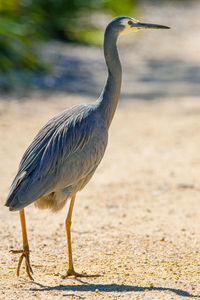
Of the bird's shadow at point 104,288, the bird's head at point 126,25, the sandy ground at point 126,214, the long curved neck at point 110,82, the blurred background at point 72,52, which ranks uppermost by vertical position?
the blurred background at point 72,52

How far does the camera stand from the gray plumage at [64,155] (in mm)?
4207

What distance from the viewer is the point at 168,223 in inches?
226

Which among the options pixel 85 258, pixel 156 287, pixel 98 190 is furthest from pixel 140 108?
pixel 156 287

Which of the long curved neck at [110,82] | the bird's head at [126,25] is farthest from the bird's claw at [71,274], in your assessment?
the bird's head at [126,25]

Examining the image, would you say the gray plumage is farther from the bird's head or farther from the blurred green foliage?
the blurred green foliage

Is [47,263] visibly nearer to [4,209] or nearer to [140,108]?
[4,209]

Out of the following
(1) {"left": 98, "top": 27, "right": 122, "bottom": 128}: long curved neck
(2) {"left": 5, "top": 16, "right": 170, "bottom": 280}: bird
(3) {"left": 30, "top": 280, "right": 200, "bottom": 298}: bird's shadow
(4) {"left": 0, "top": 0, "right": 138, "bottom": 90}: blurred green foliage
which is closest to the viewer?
(3) {"left": 30, "top": 280, "right": 200, "bottom": 298}: bird's shadow

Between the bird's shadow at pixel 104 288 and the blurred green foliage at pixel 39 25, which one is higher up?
the blurred green foliage at pixel 39 25

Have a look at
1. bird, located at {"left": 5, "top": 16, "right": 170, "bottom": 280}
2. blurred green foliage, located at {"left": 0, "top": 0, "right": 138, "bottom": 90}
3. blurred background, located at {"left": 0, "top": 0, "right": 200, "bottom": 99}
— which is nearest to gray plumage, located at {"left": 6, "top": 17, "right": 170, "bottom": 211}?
bird, located at {"left": 5, "top": 16, "right": 170, "bottom": 280}

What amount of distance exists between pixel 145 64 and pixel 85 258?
1084cm

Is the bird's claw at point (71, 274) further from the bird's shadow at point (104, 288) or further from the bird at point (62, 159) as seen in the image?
the bird's shadow at point (104, 288)

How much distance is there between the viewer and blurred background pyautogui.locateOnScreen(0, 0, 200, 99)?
11.6 meters

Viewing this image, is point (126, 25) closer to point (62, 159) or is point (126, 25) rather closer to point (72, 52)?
point (62, 159)

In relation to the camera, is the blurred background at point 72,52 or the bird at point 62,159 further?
the blurred background at point 72,52
